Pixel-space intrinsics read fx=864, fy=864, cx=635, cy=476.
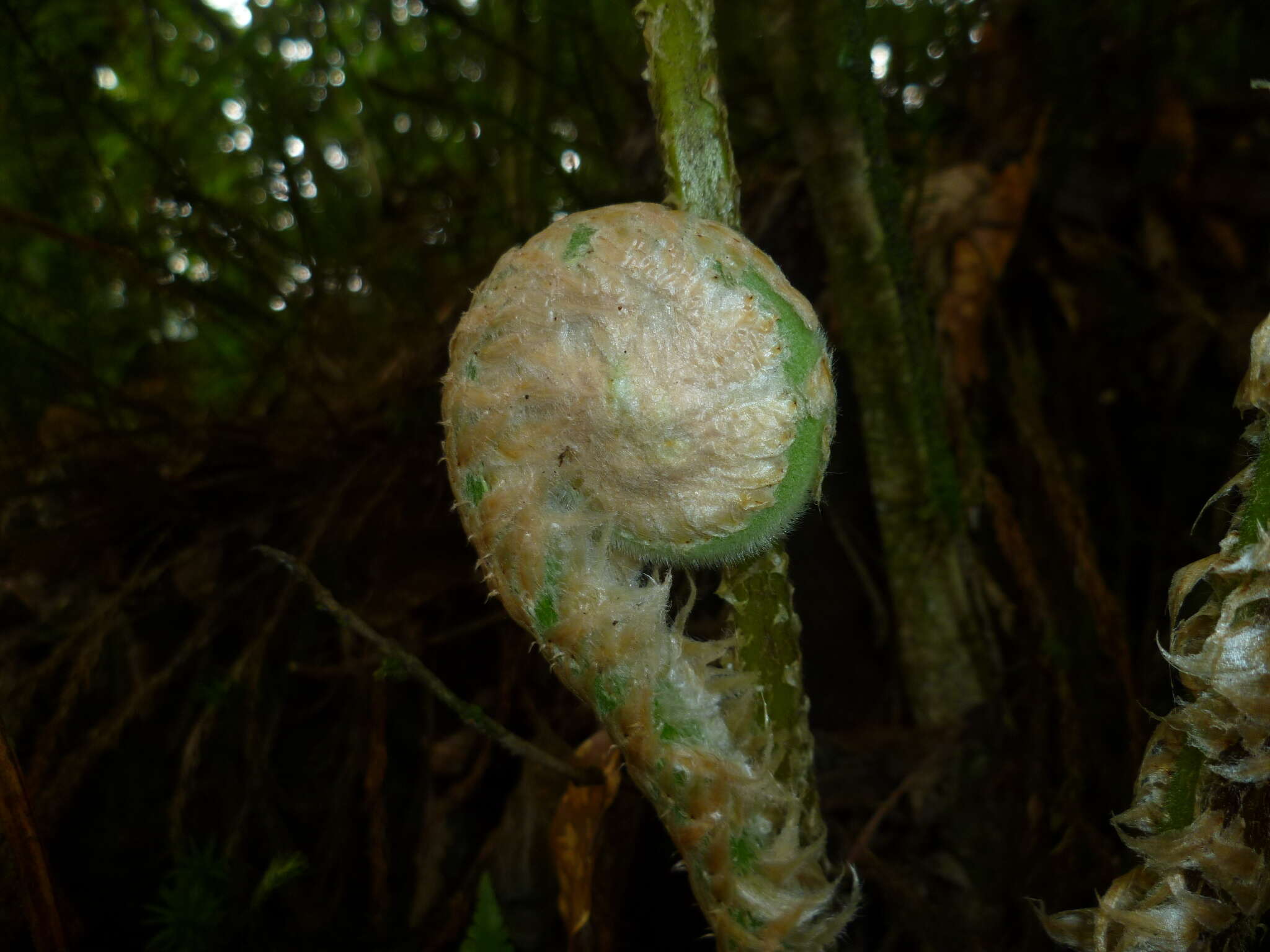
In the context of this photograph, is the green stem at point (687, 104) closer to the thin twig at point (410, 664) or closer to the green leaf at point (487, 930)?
the thin twig at point (410, 664)

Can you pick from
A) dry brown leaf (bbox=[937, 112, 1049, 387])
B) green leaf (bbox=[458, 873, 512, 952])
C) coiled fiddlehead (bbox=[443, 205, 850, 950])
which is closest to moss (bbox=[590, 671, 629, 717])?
coiled fiddlehead (bbox=[443, 205, 850, 950])

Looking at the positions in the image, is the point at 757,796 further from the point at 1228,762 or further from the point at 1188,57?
the point at 1188,57

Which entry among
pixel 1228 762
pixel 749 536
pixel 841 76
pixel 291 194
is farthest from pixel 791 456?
pixel 291 194

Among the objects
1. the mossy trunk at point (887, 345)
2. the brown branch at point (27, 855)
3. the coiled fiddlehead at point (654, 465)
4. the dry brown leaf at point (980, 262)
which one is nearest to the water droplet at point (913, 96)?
the dry brown leaf at point (980, 262)

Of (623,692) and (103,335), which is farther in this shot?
(103,335)

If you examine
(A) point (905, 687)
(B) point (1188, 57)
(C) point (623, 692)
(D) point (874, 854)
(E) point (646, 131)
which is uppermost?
(E) point (646, 131)

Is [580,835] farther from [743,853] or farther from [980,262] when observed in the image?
[980,262]
